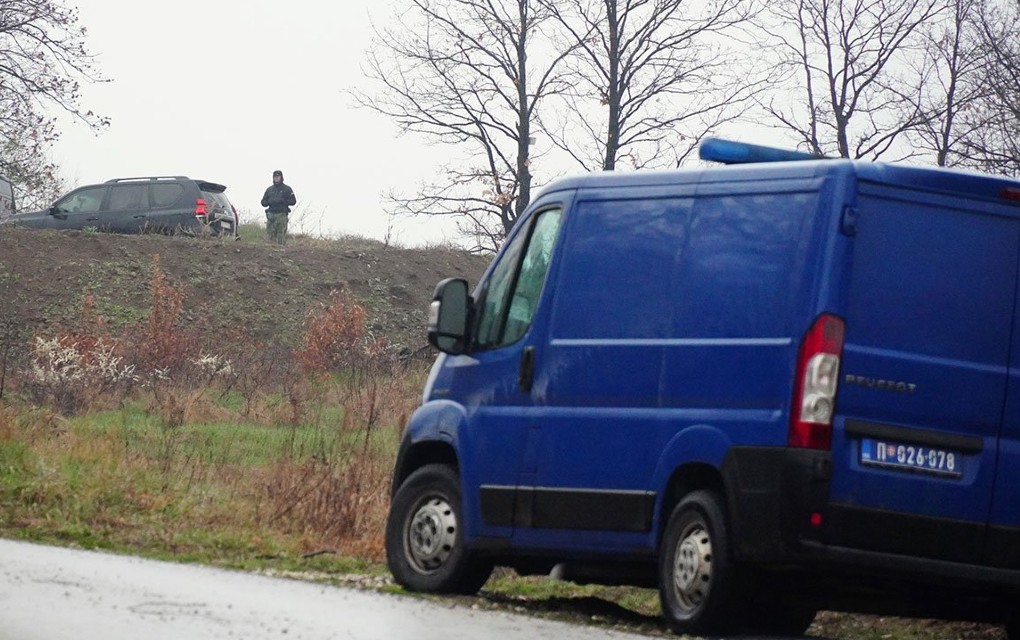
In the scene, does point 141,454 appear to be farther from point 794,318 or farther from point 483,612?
point 794,318

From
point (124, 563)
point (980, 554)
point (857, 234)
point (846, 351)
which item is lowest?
point (124, 563)

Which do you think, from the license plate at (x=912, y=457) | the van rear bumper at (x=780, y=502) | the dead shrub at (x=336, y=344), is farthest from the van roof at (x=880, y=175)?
the dead shrub at (x=336, y=344)

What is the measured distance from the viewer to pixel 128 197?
40.8 meters

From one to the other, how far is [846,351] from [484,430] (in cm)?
260

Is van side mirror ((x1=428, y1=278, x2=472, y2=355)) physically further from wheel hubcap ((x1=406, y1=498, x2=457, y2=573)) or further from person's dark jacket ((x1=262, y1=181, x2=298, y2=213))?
person's dark jacket ((x1=262, y1=181, x2=298, y2=213))

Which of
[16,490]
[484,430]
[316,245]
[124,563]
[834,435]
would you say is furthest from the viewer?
[316,245]

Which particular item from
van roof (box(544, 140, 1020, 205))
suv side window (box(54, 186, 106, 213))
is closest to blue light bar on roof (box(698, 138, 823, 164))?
van roof (box(544, 140, 1020, 205))

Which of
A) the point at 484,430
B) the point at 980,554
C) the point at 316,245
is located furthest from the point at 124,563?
the point at 316,245

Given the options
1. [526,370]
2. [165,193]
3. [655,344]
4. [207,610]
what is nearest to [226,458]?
[526,370]

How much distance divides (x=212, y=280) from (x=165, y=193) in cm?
258

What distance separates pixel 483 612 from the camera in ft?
28.8

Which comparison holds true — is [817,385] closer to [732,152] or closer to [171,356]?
[732,152]

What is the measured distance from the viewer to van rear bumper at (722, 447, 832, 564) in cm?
758

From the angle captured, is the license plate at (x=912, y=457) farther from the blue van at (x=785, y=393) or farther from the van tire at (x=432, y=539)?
the van tire at (x=432, y=539)
